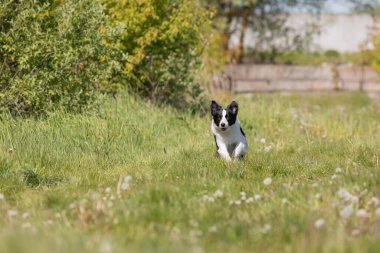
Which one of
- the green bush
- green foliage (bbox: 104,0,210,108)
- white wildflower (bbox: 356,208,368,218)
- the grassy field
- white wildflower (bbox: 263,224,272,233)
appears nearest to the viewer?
the grassy field

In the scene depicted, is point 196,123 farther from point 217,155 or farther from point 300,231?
point 300,231

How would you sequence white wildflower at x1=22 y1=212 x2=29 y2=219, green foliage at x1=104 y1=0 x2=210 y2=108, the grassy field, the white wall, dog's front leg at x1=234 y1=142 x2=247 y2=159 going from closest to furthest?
the grassy field, white wildflower at x1=22 y1=212 x2=29 y2=219, dog's front leg at x1=234 y1=142 x2=247 y2=159, green foliage at x1=104 y1=0 x2=210 y2=108, the white wall

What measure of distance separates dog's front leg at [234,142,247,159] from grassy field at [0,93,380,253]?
126mm

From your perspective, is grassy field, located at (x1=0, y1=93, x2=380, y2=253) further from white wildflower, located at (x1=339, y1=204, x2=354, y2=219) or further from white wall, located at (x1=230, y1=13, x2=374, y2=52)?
white wall, located at (x1=230, y1=13, x2=374, y2=52)

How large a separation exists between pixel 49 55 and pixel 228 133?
3308 millimetres

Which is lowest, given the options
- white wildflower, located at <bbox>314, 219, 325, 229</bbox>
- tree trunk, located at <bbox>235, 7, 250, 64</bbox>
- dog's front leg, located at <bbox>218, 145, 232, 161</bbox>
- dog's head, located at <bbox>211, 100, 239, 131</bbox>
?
tree trunk, located at <bbox>235, 7, 250, 64</bbox>

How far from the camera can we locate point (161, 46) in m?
14.9

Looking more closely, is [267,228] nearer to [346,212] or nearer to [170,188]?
[346,212]

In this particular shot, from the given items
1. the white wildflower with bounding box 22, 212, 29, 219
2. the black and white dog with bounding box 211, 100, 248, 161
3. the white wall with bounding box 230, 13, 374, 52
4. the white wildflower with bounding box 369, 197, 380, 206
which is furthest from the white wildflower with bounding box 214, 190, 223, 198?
the white wall with bounding box 230, 13, 374, 52

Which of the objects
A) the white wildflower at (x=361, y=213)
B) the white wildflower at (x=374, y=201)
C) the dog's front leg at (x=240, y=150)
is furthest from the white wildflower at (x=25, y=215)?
the dog's front leg at (x=240, y=150)

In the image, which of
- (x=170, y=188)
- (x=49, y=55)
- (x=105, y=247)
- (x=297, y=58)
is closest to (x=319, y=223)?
(x=105, y=247)

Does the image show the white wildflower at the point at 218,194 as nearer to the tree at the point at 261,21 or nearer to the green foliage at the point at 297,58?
the tree at the point at 261,21

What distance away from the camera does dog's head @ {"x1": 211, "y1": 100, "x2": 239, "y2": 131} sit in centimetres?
977

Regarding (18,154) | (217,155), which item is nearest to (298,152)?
(217,155)
